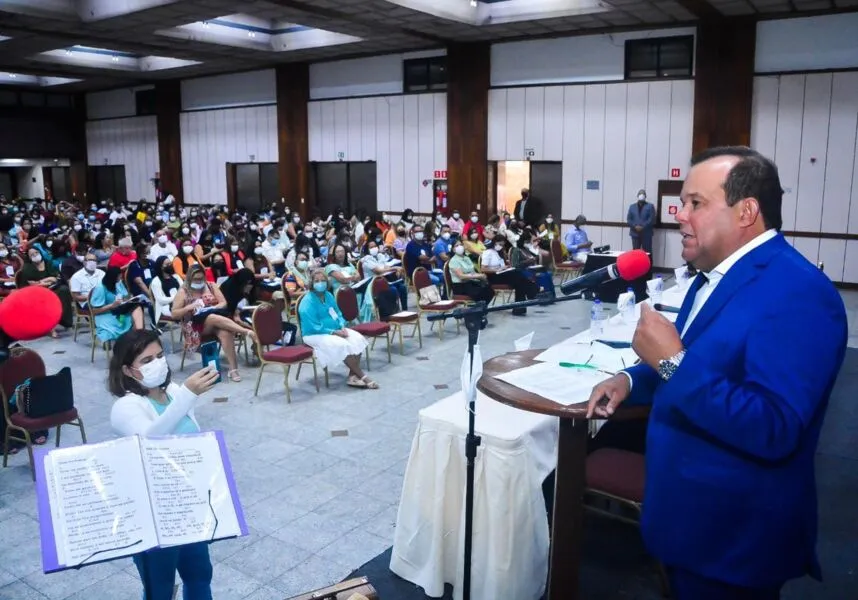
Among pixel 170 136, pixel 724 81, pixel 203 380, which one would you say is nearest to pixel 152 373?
pixel 203 380

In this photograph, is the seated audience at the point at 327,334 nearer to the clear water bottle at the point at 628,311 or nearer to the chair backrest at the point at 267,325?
the chair backrest at the point at 267,325

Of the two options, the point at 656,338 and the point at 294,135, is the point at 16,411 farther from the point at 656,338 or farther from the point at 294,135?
the point at 294,135

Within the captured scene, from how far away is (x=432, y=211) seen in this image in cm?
1819

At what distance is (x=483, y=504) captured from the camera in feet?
10.9

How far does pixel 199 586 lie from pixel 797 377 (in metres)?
2.66

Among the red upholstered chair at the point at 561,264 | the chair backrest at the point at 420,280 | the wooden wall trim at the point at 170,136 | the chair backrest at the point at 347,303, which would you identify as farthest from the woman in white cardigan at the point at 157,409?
the wooden wall trim at the point at 170,136

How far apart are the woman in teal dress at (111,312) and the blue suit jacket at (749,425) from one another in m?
7.59

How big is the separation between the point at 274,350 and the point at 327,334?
58 cm

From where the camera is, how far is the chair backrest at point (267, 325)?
7289mm

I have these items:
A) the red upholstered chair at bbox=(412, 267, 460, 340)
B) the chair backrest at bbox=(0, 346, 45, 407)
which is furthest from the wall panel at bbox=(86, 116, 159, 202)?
the chair backrest at bbox=(0, 346, 45, 407)

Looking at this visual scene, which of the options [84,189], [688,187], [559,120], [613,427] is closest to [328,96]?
[559,120]

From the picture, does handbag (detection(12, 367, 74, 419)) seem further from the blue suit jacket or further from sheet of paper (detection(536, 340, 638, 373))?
the blue suit jacket

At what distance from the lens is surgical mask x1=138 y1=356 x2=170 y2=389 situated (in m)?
3.29

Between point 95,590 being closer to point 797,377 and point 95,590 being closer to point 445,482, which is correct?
point 445,482
